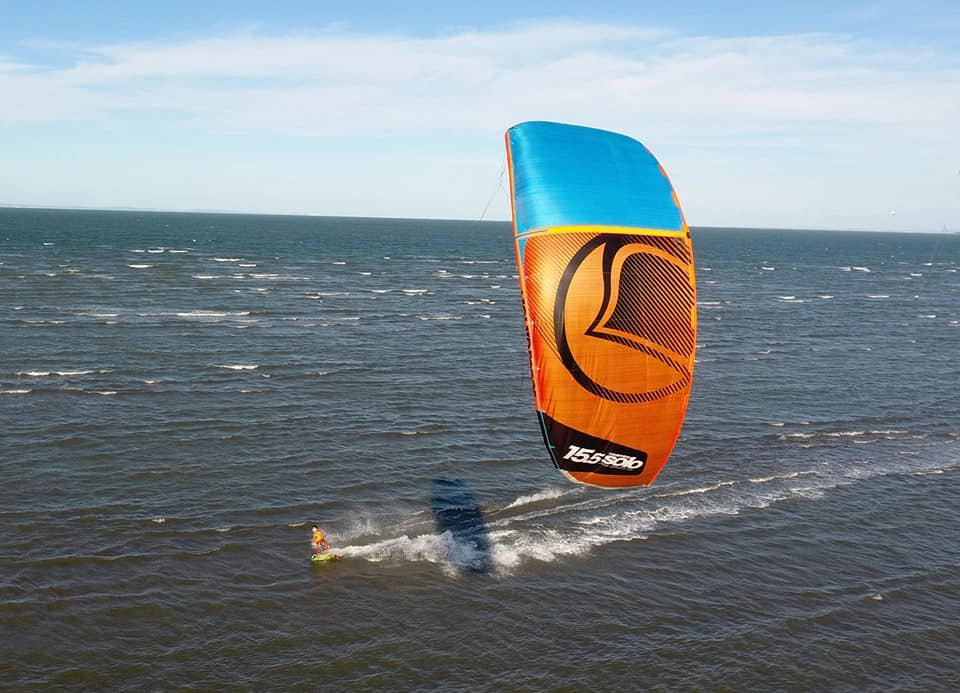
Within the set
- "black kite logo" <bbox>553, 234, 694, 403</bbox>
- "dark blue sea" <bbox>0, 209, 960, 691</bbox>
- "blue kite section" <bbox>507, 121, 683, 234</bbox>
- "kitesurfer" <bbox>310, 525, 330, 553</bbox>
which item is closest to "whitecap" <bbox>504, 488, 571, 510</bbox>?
"dark blue sea" <bbox>0, 209, 960, 691</bbox>

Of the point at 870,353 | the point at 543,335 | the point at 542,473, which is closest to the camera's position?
the point at 543,335

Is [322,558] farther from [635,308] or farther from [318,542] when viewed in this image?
[635,308]

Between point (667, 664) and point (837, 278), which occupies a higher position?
point (837, 278)

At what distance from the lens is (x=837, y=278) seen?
441 ft

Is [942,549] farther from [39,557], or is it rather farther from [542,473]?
[39,557]

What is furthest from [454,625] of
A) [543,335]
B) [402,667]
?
[543,335]

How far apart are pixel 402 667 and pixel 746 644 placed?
938 cm

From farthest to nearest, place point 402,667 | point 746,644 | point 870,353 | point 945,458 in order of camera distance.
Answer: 1. point 870,353
2. point 945,458
3. point 746,644
4. point 402,667

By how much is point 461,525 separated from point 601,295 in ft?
42.2

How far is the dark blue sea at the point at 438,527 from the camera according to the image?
2122 centimetres

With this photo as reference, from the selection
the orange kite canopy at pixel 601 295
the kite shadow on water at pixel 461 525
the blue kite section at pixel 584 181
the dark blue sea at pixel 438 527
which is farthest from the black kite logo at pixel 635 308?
the kite shadow on water at pixel 461 525

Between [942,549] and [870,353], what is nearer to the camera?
[942,549]

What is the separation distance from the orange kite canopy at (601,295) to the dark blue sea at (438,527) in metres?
6.46

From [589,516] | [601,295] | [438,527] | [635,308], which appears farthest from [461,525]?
[601,295]
